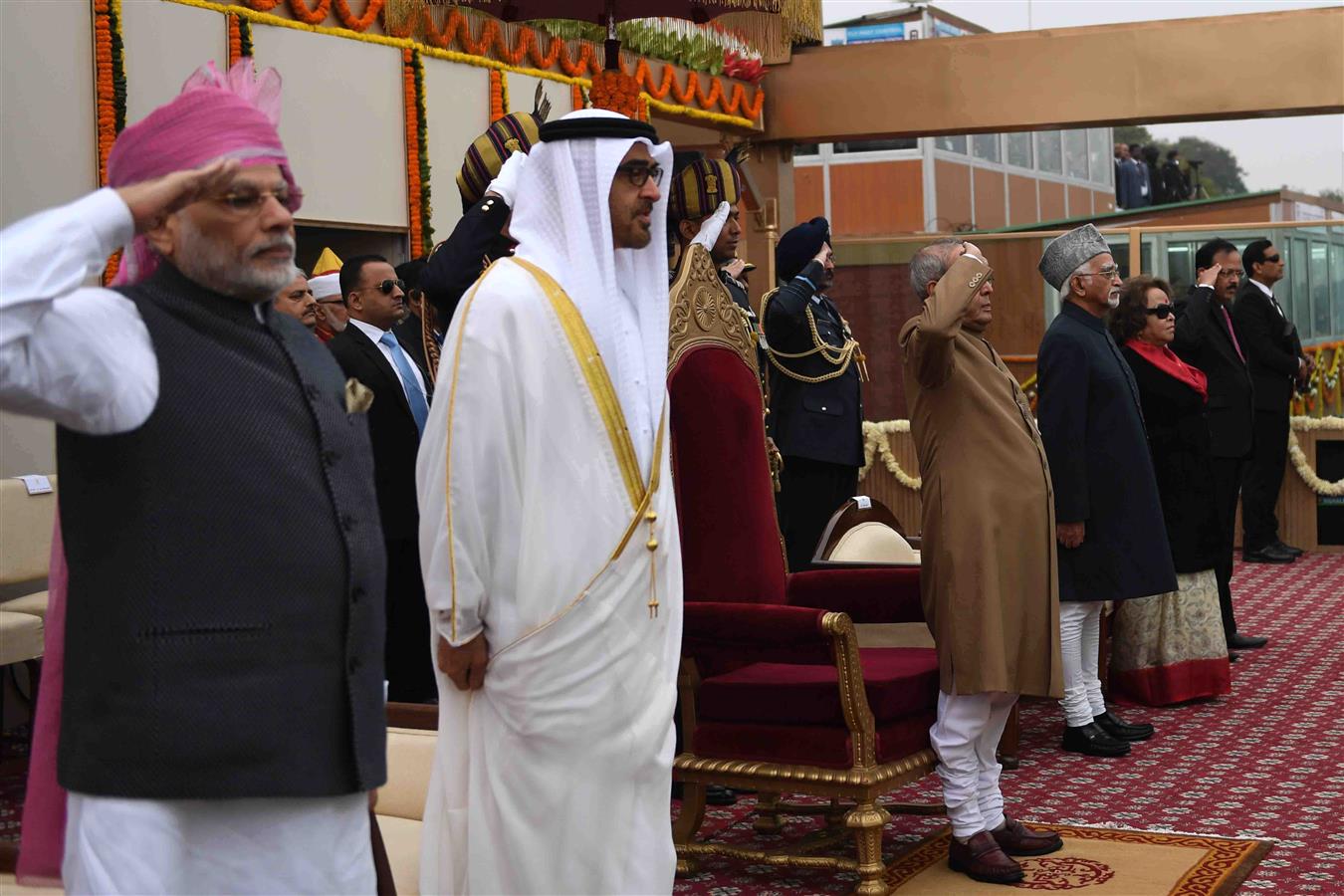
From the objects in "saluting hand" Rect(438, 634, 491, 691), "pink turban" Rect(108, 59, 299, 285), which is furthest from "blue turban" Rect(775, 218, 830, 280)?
"pink turban" Rect(108, 59, 299, 285)

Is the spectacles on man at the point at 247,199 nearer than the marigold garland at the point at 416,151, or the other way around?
the spectacles on man at the point at 247,199

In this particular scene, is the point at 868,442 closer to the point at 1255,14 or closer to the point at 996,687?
the point at 1255,14

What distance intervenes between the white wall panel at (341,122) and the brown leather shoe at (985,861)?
3.81 m

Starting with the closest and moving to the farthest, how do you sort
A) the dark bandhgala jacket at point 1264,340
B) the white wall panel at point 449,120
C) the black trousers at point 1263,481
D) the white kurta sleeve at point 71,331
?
the white kurta sleeve at point 71,331 < the white wall panel at point 449,120 < the dark bandhgala jacket at point 1264,340 < the black trousers at point 1263,481

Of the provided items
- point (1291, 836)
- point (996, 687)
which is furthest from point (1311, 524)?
point (996, 687)

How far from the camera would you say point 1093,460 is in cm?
536

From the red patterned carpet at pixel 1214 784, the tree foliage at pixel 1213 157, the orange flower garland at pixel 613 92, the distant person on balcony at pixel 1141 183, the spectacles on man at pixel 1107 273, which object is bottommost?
the red patterned carpet at pixel 1214 784

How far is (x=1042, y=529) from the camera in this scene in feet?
13.8

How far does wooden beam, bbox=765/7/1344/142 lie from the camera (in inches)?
396

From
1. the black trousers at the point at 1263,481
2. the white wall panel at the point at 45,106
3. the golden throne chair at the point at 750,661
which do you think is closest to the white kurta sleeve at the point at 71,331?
the golden throne chair at the point at 750,661

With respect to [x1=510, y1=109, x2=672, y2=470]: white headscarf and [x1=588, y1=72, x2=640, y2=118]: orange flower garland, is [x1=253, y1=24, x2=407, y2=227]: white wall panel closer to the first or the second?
[x1=588, y1=72, x2=640, y2=118]: orange flower garland

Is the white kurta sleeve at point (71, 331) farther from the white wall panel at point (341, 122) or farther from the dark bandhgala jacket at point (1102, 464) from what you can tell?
the white wall panel at point (341, 122)

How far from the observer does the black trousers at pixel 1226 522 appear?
21.5ft

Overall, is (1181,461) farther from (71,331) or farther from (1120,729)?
(71,331)
